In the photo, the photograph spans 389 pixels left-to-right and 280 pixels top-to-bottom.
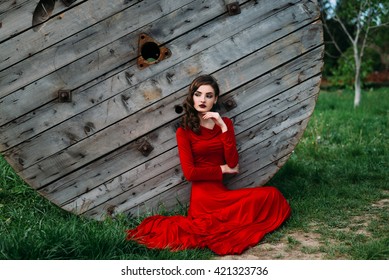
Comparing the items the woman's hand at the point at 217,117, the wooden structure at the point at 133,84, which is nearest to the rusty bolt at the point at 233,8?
the wooden structure at the point at 133,84

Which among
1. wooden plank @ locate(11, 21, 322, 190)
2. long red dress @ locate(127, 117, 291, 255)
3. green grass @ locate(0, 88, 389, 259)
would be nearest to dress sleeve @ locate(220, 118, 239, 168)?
long red dress @ locate(127, 117, 291, 255)

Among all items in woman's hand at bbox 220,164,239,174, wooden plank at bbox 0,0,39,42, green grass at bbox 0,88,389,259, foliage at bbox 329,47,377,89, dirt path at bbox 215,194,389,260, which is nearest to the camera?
green grass at bbox 0,88,389,259

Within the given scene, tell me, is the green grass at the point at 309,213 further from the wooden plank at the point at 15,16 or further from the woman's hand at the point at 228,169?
the wooden plank at the point at 15,16

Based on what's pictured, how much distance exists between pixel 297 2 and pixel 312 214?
140cm

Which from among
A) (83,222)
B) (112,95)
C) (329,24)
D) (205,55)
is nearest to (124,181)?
(83,222)

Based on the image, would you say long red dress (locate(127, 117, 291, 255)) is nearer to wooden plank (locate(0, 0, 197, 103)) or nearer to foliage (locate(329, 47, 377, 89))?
wooden plank (locate(0, 0, 197, 103))

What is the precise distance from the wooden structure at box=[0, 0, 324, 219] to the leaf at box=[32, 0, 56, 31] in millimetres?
14

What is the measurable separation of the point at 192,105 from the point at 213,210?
0.67m

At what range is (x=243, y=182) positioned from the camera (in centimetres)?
317

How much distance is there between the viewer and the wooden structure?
9.36ft

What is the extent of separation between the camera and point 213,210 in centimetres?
297
